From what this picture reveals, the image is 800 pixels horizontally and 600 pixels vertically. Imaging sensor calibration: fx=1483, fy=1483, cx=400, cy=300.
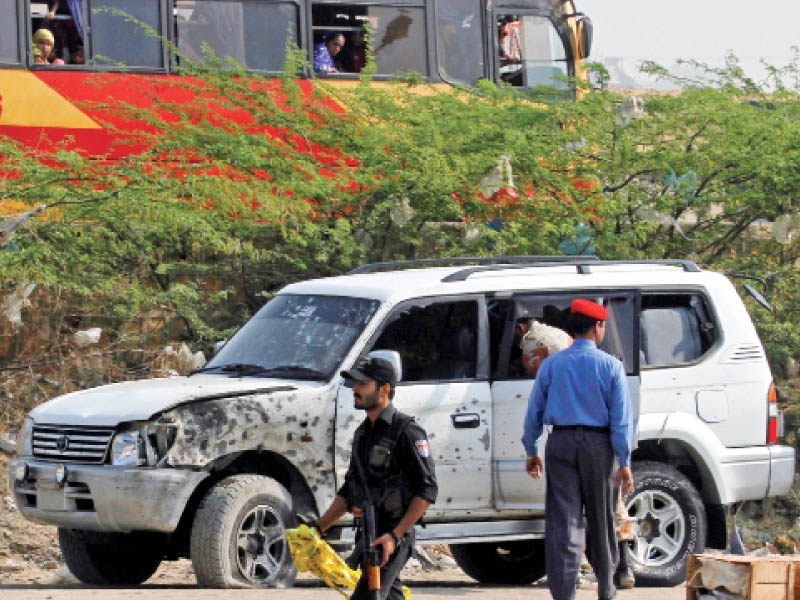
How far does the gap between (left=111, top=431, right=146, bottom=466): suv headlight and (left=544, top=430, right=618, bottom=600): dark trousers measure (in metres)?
2.14

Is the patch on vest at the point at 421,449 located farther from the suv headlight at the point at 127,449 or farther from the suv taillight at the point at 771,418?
the suv taillight at the point at 771,418

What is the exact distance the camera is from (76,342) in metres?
13.3

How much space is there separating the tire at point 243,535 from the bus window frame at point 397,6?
8522mm

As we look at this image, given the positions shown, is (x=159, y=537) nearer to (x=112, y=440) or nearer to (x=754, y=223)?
(x=112, y=440)

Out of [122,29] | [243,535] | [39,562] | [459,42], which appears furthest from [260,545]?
[459,42]

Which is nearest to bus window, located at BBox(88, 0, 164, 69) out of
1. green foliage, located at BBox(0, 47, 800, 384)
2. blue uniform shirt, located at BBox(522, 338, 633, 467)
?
green foliage, located at BBox(0, 47, 800, 384)

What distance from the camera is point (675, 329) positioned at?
9227 mm

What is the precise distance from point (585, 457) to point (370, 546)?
1.78m

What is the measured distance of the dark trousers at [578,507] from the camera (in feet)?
23.6

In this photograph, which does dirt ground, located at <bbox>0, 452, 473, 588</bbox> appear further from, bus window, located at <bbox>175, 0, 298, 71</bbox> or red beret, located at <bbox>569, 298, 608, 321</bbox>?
bus window, located at <bbox>175, 0, 298, 71</bbox>

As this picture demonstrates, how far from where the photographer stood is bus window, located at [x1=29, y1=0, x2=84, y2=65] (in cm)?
1552

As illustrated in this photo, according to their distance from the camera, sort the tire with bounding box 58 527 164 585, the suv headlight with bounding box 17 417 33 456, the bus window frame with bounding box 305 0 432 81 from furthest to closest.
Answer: the bus window frame with bounding box 305 0 432 81 < the tire with bounding box 58 527 164 585 < the suv headlight with bounding box 17 417 33 456

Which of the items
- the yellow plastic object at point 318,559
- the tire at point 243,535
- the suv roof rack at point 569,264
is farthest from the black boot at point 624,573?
the yellow plastic object at point 318,559

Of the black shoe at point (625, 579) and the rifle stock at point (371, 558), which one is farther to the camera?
the black shoe at point (625, 579)
